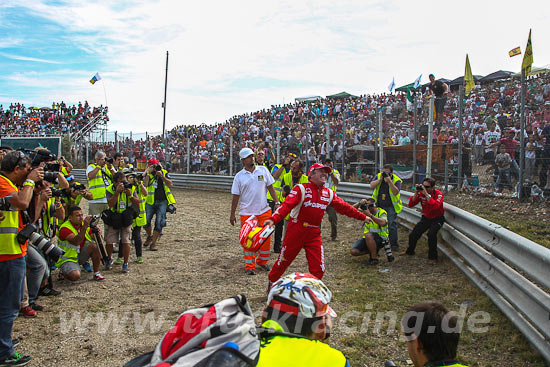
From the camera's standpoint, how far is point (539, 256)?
13.1ft

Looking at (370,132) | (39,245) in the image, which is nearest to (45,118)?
(370,132)

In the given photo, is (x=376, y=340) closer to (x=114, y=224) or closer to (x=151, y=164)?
(x=114, y=224)

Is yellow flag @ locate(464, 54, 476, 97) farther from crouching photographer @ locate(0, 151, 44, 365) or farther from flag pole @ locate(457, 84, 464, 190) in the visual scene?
crouching photographer @ locate(0, 151, 44, 365)

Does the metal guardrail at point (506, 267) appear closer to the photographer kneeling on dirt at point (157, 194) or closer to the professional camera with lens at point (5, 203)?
the professional camera with lens at point (5, 203)

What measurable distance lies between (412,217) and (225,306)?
8837mm

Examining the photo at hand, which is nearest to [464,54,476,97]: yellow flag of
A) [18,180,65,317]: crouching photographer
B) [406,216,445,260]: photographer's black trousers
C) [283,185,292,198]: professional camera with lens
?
[406,216,445,260]: photographer's black trousers

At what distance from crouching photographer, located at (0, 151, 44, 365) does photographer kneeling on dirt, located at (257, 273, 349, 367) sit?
3226mm

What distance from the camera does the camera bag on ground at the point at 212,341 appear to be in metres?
1.75

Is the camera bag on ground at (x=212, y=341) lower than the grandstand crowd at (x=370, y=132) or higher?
lower

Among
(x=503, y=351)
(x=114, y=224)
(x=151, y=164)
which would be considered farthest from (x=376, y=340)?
(x=151, y=164)

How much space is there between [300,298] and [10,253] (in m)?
3.48

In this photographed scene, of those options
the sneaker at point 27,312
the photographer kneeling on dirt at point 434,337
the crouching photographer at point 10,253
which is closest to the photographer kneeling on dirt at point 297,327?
the photographer kneeling on dirt at point 434,337

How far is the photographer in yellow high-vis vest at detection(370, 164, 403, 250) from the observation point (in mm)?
8977

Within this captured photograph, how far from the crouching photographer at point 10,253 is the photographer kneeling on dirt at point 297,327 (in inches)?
127
